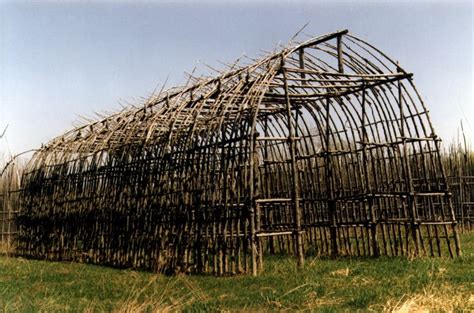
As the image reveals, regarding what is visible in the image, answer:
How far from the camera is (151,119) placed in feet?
51.0

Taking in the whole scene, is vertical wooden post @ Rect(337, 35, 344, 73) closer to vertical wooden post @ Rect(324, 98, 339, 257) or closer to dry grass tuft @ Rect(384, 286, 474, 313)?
vertical wooden post @ Rect(324, 98, 339, 257)

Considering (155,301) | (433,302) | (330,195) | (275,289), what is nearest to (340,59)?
(330,195)

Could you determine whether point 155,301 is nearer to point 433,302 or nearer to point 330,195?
point 433,302

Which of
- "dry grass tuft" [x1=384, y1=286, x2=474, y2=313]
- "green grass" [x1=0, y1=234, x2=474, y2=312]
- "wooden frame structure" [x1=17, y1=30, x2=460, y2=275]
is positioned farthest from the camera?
"wooden frame structure" [x1=17, y1=30, x2=460, y2=275]

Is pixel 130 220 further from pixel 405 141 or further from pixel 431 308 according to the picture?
pixel 431 308

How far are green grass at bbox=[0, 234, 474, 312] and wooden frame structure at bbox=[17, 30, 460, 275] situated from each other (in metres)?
0.87

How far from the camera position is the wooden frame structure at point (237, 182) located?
467 inches

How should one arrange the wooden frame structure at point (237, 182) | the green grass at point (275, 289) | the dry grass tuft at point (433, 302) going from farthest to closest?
the wooden frame structure at point (237, 182)
the green grass at point (275, 289)
the dry grass tuft at point (433, 302)

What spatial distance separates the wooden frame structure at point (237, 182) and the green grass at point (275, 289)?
0.87 m

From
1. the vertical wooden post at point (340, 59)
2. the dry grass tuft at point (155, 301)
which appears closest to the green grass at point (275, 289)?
the dry grass tuft at point (155, 301)

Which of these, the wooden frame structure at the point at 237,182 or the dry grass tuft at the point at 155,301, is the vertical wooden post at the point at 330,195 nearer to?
the wooden frame structure at the point at 237,182

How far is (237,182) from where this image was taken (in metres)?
12.7

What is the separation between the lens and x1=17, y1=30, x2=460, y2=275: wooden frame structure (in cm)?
1185

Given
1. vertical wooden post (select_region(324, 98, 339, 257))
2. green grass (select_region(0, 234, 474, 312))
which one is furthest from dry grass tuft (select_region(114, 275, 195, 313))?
vertical wooden post (select_region(324, 98, 339, 257))
